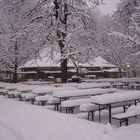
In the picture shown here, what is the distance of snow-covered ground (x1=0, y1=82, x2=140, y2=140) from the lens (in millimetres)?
7164

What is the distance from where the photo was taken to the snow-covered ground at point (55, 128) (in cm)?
716

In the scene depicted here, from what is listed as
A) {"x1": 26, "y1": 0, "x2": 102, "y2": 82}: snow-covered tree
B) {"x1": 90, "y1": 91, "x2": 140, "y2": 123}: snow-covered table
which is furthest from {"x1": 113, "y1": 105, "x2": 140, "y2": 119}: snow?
{"x1": 26, "y1": 0, "x2": 102, "y2": 82}: snow-covered tree

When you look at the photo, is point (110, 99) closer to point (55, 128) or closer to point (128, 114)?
point (128, 114)

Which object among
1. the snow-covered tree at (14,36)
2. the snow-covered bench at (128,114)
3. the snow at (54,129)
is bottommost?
the snow at (54,129)

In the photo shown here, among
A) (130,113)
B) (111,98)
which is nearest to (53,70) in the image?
(111,98)

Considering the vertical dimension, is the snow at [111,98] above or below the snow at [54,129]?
above

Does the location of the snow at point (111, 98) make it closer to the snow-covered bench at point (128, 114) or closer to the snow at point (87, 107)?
the snow at point (87, 107)

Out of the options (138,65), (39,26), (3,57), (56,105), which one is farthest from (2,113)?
(138,65)

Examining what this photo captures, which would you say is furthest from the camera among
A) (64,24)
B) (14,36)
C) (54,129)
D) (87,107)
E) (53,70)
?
(53,70)

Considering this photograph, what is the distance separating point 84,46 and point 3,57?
9.57 m

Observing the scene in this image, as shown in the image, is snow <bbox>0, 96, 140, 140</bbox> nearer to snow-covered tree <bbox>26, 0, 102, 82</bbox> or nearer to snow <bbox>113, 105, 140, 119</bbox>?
snow <bbox>113, 105, 140, 119</bbox>

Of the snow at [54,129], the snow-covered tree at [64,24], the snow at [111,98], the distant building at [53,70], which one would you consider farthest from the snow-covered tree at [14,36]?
the snow at [111,98]

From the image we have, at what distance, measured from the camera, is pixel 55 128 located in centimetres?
825

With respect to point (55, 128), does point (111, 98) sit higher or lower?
higher
